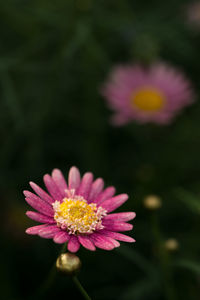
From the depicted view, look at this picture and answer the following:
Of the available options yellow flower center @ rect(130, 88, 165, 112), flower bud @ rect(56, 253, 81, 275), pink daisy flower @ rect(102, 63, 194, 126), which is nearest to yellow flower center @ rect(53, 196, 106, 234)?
flower bud @ rect(56, 253, 81, 275)

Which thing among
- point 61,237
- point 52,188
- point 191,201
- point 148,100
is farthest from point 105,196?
point 148,100

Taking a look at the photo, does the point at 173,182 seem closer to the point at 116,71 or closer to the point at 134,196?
the point at 134,196

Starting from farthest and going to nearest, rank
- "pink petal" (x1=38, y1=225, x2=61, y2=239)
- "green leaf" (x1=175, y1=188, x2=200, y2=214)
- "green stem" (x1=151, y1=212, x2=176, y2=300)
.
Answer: "green leaf" (x1=175, y1=188, x2=200, y2=214), "green stem" (x1=151, y1=212, x2=176, y2=300), "pink petal" (x1=38, y1=225, x2=61, y2=239)

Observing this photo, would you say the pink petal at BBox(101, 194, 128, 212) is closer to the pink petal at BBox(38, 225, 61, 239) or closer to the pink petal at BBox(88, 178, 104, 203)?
the pink petal at BBox(88, 178, 104, 203)

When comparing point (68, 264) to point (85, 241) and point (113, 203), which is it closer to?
point (85, 241)

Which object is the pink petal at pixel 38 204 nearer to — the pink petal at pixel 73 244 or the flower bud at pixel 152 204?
the pink petal at pixel 73 244

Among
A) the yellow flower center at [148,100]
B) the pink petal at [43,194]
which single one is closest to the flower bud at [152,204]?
the pink petal at [43,194]
